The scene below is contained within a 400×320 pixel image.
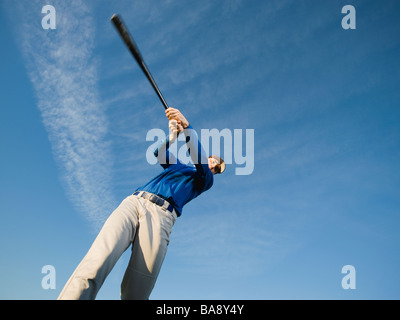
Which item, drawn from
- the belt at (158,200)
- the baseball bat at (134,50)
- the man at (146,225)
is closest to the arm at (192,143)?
the man at (146,225)

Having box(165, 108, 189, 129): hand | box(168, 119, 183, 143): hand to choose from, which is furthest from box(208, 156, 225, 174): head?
box(165, 108, 189, 129): hand

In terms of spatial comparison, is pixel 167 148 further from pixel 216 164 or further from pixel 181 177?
pixel 216 164

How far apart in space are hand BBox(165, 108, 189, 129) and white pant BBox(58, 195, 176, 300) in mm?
1192

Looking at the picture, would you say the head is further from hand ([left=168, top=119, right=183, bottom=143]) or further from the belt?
the belt

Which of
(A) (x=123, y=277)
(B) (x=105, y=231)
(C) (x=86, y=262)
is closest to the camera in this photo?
(C) (x=86, y=262)

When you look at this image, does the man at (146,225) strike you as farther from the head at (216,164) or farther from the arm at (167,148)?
the head at (216,164)

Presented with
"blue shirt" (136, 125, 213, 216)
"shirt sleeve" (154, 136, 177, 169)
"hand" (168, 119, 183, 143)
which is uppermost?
"hand" (168, 119, 183, 143)

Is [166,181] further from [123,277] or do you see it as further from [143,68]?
[143,68]

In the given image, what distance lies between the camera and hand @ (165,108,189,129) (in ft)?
11.5

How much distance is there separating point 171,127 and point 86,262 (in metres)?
2.03

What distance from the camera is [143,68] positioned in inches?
154
